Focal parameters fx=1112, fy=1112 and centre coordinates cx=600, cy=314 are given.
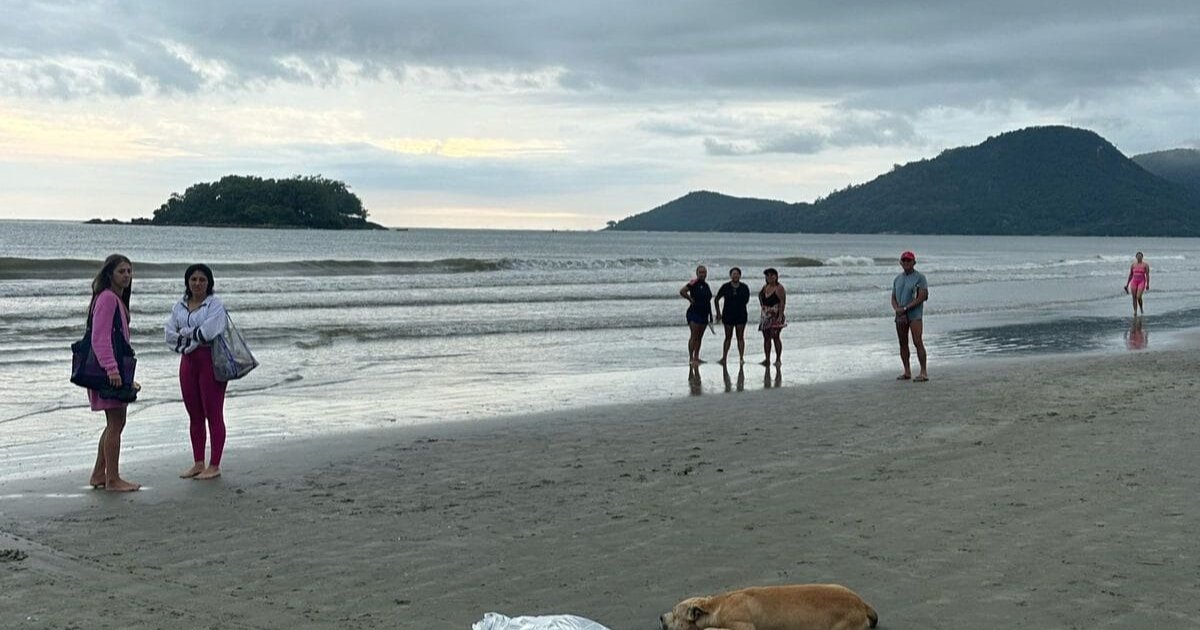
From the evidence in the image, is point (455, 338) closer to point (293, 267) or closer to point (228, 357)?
point (228, 357)

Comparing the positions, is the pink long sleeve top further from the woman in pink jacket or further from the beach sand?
the beach sand

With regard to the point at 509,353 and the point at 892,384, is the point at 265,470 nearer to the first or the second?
the point at 892,384

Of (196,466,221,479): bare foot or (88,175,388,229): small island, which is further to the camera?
(88,175,388,229): small island

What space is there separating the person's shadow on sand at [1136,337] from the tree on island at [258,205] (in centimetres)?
11858

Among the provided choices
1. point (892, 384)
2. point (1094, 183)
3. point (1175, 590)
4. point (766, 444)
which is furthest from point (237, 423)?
point (1094, 183)

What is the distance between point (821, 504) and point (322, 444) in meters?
4.45

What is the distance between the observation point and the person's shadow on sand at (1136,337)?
61.2ft

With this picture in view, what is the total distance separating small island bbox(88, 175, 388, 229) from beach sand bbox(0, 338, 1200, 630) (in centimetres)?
12754

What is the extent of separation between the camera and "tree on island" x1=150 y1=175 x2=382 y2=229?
431 ft

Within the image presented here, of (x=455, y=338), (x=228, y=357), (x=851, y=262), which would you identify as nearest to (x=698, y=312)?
(x=455, y=338)

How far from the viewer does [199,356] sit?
786cm

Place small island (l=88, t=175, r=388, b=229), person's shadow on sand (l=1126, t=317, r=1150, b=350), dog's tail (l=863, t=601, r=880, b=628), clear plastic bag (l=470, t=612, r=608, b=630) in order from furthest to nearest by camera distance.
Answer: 1. small island (l=88, t=175, r=388, b=229)
2. person's shadow on sand (l=1126, t=317, r=1150, b=350)
3. dog's tail (l=863, t=601, r=880, b=628)
4. clear plastic bag (l=470, t=612, r=608, b=630)

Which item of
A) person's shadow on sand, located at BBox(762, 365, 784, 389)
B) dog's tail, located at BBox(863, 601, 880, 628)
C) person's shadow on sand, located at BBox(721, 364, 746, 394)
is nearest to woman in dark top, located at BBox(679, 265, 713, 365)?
person's shadow on sand, located at BBox(721, 364, 746, 394)

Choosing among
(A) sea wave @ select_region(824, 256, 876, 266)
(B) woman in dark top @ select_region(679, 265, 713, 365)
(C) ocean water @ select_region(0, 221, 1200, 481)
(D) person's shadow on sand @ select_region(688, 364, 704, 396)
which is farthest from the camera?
(A) sea wave @ select_region(824, 256, 876, 266)
